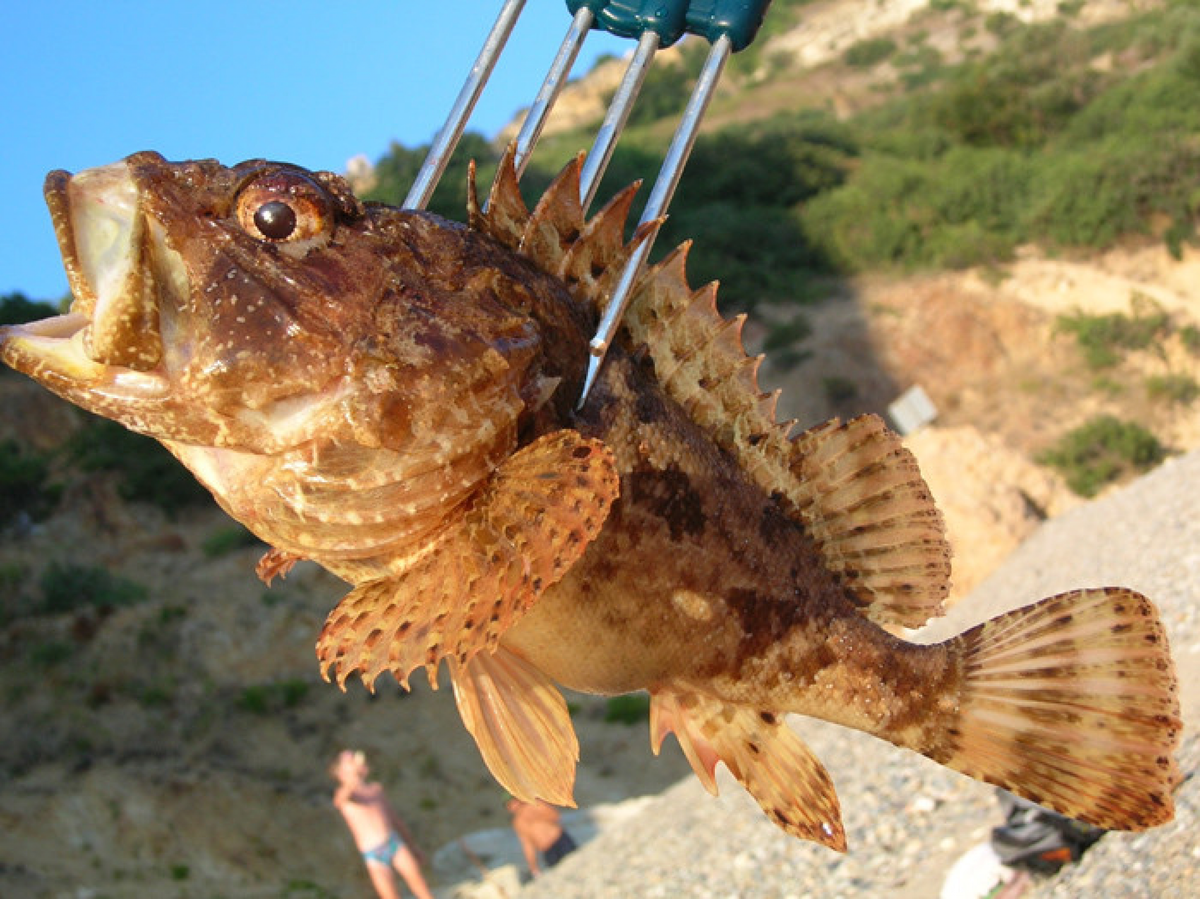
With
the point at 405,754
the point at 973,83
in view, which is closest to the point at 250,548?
the point at 405,754

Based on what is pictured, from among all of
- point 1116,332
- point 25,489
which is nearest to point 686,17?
point 25,489

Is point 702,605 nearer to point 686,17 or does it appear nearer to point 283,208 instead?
point 283,208

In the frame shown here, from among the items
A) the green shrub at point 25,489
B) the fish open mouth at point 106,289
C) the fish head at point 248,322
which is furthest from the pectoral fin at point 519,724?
the green shrub at point 25,489

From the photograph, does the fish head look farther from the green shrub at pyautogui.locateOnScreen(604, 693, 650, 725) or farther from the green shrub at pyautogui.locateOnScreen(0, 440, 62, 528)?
the green shrub at pyautogui.locateOnScreen(0, 440, 62, 528)

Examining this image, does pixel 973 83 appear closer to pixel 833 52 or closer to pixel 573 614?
pixel 833 52

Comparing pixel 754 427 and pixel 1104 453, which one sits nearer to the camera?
pixel 754 427

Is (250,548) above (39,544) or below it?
above

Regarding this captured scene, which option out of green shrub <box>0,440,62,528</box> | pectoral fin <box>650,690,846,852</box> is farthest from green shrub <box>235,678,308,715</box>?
pectoral fin <box>650,690,846,852</box>
